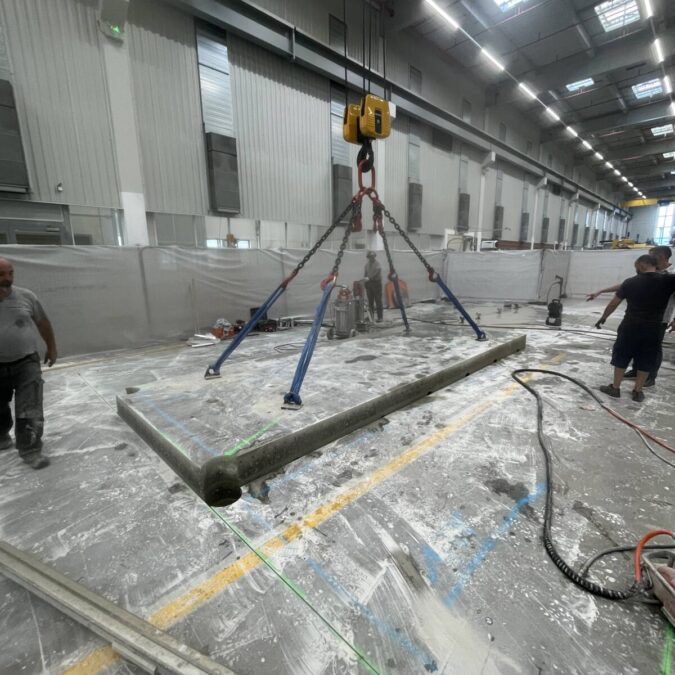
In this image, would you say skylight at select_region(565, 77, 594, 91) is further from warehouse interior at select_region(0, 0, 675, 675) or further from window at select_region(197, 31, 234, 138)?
window at select_region(197, 31, 234, 138)

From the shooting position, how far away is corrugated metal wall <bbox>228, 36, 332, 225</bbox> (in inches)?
343

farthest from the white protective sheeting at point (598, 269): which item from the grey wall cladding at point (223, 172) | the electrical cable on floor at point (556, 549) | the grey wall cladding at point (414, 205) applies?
the grey wall cladding at point (223, 172)

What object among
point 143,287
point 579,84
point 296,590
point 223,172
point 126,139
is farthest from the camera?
point 579,84

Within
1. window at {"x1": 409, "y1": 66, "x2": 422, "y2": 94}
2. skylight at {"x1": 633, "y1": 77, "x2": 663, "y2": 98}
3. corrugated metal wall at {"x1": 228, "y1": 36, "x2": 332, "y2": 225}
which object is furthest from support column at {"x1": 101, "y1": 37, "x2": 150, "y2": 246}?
skylight at {"x1": 633, "y1": 77, "x2": 663, "y2": 98}

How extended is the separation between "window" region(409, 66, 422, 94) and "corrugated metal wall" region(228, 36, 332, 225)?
384cm

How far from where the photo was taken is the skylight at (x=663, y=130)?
740 inches

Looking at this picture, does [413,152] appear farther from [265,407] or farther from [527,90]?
[265,407]

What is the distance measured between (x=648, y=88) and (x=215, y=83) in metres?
18.6

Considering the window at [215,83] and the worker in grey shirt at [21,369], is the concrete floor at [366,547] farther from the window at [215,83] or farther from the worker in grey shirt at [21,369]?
the window at [215,83]

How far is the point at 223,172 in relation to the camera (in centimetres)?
830

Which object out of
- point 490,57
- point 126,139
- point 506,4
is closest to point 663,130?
point 490,57

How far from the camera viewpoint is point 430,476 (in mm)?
2436

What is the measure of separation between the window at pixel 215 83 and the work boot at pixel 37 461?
802 centimetres

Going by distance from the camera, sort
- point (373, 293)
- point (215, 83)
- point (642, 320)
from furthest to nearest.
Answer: point (373, 293) < point (215, 83) < point (642, 320)
